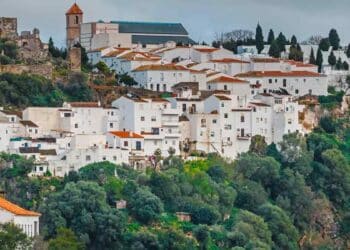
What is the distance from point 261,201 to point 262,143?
5.74m

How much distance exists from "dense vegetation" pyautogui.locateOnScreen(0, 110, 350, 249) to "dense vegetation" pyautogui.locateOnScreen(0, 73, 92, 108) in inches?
250

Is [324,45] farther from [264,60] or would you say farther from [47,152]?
[47,152]

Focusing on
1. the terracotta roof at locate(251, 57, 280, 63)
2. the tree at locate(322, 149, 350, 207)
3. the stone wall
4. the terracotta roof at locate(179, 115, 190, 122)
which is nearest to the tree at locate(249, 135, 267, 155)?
the tree at locate(322, 149, 350, 207)

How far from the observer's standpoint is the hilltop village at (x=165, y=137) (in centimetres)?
7306

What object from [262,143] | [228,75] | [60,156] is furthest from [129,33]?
[60,156]

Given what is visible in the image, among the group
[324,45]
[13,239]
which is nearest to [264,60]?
[324,45]

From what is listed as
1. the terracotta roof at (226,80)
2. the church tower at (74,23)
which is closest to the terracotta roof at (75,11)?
the church tower at (74,23)

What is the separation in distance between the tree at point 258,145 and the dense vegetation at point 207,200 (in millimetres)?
41

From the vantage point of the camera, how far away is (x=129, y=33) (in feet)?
316

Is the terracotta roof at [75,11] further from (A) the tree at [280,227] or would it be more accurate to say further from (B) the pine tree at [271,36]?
(A) the tree at [280,227]

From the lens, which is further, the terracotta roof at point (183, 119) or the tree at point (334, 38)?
the tree at point (334, 38)

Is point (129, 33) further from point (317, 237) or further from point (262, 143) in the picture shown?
point (317, 237)

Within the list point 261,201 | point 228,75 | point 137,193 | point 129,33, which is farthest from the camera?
point 129,33

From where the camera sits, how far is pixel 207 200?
250 ft
